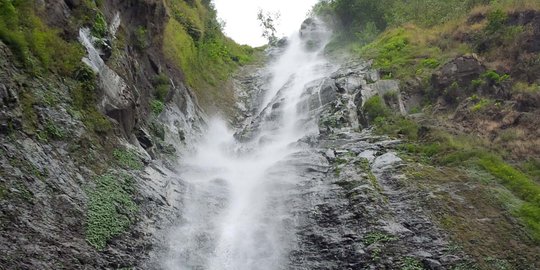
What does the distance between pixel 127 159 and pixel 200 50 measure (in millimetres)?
18429

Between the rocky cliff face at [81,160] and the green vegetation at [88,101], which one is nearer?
the rocky cliff face at [81,160]

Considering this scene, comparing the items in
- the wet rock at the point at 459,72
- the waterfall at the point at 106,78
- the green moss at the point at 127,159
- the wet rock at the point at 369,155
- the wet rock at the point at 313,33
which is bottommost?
the wet rock at the point at 369,155

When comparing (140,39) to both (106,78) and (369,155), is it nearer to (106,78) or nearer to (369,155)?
(106,78)

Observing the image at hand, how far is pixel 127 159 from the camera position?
12141 millimetres

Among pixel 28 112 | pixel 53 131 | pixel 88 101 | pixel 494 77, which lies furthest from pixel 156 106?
pixel 494 77

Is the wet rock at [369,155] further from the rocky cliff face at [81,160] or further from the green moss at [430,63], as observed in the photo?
the green moss at [430,63]

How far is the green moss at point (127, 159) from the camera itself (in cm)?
1180

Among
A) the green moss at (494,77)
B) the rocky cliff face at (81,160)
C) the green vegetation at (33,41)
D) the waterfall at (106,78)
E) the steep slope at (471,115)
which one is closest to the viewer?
the rocky cliff face at (81,160)

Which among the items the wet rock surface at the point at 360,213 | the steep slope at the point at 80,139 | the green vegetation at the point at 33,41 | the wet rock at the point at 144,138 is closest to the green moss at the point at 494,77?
the wet rock surface at the point at 360,213

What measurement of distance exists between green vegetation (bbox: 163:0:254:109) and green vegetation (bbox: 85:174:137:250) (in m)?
12.9

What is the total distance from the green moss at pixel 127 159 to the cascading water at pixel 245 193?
5.82 feet

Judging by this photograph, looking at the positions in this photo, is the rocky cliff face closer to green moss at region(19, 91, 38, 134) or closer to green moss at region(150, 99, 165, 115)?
green moss at region(19, 91, 38, 134)

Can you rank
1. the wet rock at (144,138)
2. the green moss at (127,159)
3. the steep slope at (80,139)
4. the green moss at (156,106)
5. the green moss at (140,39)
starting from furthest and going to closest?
the green moss at (140,39)
the green moss at (156,106)
the wet rock at (144,138)
the green moss at (127,159)
the steep slope at (80,139)

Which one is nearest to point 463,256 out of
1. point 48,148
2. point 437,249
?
point 437,249
